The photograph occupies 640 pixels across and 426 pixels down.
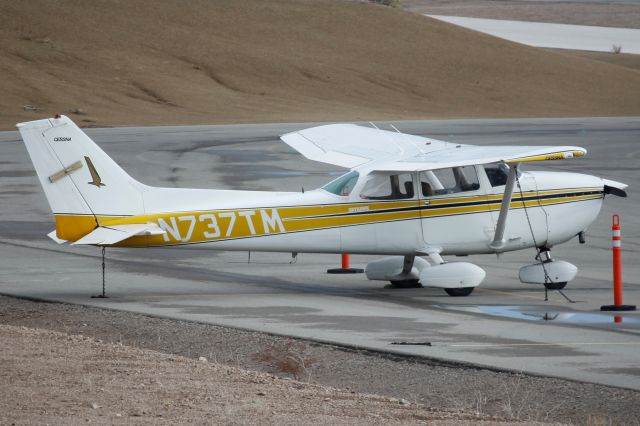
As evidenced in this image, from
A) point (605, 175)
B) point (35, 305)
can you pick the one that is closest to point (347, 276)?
point (35, 305)

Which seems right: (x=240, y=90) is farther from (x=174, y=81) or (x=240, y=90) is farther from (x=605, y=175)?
(x=605, y=175)

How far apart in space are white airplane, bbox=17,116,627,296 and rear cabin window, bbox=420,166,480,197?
1cm

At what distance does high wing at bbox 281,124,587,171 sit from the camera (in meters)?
14.7

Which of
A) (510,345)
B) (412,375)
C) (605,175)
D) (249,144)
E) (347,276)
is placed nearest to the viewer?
(412,375)

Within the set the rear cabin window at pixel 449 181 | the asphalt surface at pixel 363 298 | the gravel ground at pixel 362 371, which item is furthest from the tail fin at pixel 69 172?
the rear cabin window at pixel 449 181

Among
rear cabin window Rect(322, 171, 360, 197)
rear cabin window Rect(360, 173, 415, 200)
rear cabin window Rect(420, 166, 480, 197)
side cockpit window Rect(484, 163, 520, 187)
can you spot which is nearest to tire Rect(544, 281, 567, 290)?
side cockpit window Rect(484, 163, 520, 187)

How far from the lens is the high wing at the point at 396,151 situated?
14.7 meters

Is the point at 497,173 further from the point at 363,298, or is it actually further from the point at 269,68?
the point at 269,68

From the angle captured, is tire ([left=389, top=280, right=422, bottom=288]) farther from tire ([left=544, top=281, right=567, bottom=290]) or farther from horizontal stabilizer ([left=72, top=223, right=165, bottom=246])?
horizontal stabilizer ([left=72, top=223, right=165, bottom=246])

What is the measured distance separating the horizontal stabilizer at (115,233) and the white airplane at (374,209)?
0.01 m

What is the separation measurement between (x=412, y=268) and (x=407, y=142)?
191 cm

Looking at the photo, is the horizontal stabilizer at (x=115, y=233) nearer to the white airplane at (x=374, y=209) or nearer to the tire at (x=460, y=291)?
the white airplane at (x=374, y=209)

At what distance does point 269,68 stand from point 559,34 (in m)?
35.0

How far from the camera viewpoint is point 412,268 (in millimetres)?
16312
